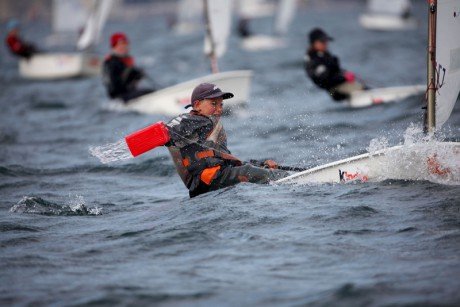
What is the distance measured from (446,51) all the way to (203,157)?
2415 mm

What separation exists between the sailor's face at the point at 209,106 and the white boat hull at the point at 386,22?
36.7 meters

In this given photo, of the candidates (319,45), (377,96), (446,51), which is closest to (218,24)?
(319,45)

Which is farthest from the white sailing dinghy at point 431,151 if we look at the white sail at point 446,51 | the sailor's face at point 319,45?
the sailor's face at point 319,45

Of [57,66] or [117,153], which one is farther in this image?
[57,66]

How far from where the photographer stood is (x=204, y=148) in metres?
7.58

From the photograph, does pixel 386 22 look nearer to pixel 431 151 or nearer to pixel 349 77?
pixel 349 77

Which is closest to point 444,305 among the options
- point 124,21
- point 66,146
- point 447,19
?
point 447,19

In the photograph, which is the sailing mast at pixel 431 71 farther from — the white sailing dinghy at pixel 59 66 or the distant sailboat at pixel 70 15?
the distant sailboat at pixel 70 15

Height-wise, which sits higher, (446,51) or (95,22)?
(95,22)

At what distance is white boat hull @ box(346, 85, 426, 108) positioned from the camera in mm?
14289

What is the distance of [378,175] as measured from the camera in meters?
7.77

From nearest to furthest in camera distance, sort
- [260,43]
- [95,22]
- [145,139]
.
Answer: [145,139] → [95,22] → [260,43]

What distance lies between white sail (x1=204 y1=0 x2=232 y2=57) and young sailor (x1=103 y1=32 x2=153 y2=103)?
1.48m

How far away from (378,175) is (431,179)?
18.4 inches
